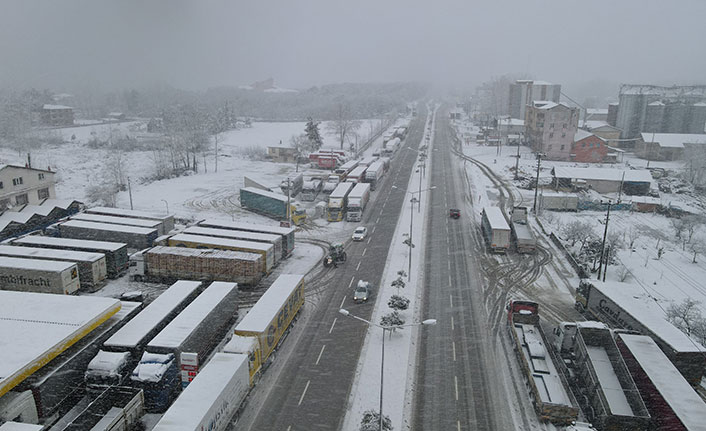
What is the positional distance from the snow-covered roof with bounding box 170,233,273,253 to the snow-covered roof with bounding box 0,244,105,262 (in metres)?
6.11

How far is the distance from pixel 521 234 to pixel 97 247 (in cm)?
3687

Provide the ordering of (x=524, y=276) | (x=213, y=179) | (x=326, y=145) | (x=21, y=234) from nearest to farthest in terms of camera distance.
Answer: (x=524, y=276) → (x=21, y=234) → (x=213, y=179) → (x=326, y=145)

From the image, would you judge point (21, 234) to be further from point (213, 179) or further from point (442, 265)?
point (442, 265)

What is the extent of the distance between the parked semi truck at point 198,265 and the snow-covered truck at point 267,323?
468 cm

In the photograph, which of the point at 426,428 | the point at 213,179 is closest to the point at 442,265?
the point at 426,428

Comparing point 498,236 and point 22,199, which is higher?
point 22,199

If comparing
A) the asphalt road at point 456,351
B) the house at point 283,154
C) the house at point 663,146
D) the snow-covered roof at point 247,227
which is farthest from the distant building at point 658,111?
the snow-covered roof at point 247,227

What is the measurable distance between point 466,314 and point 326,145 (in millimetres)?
83388

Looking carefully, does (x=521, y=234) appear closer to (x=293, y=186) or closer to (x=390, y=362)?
(x=390, y=362)

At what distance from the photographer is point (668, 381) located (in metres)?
21.8

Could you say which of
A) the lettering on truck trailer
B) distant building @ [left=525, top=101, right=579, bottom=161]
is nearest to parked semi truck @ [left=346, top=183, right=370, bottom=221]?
the lettering on truck trailer

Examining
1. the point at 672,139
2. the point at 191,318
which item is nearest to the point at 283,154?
the point at 191,318

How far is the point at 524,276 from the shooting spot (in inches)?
1553

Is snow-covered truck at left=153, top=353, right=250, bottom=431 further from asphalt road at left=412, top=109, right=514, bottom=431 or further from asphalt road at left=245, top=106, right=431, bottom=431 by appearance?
asphalt road at left=412, top=109, right=514, bottom=431
